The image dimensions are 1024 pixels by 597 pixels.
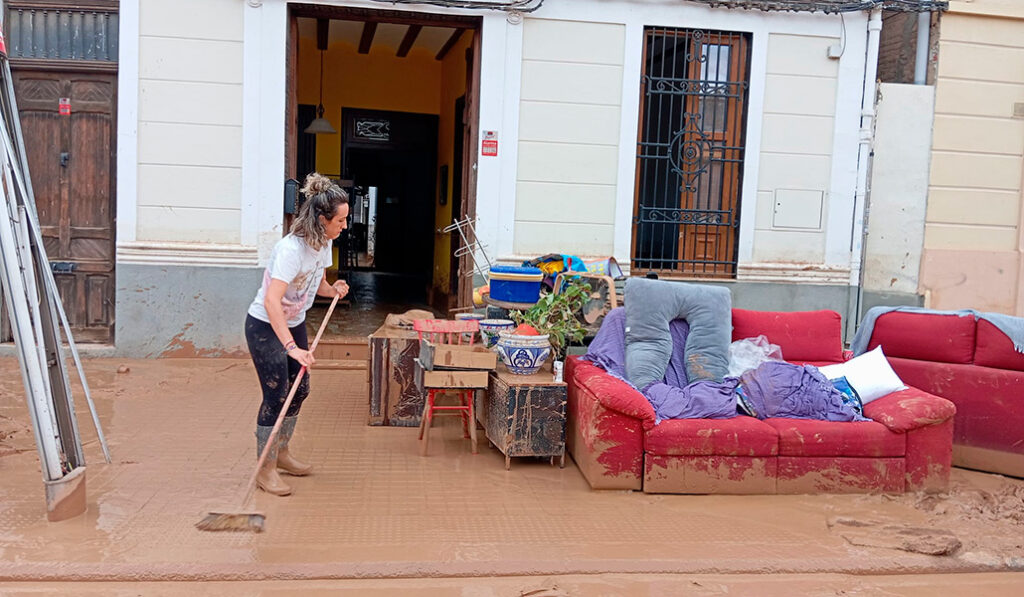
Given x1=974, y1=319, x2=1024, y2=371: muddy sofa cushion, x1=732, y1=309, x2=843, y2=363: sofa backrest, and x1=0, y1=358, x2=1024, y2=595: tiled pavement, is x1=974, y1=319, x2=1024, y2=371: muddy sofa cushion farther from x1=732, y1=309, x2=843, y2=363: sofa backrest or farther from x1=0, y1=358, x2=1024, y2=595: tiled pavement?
x1=0, y1=358, x2=1024, y2=595: tiled pavement

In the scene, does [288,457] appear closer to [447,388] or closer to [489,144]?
[447,388]

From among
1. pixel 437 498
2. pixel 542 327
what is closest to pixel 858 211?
pixel 542 327

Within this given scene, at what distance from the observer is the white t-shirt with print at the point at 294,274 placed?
4305 millimetres

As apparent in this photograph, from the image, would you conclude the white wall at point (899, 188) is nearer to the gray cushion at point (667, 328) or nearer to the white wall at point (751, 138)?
the white wall at point (751, 138)

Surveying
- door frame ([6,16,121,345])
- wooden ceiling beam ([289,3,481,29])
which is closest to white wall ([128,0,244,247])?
door frame ([6,16,121,345])

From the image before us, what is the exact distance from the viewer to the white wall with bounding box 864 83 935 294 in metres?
8.53

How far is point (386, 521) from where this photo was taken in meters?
4.17

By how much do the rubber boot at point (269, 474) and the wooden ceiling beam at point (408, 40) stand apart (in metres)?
6.48

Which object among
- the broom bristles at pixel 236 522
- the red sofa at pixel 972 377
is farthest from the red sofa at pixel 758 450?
the broom bristles at pixel 236 522

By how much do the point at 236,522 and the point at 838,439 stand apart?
312 centimetres

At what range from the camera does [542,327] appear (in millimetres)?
5547

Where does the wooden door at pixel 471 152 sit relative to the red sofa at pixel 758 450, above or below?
above

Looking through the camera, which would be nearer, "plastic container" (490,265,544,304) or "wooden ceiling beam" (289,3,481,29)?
"plastic container" (490,265,544,304)

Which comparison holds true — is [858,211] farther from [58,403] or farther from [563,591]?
[58,403]
